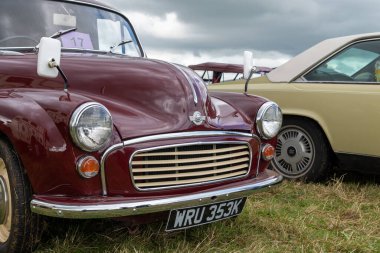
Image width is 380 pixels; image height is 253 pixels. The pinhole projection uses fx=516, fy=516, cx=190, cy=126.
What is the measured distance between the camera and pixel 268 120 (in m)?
3.34

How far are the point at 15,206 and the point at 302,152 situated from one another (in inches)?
110

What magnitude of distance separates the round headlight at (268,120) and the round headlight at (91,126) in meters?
1.13

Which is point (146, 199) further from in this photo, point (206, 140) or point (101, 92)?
point (101, 92)

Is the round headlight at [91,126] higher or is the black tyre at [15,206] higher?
the round headlight at [91,126]

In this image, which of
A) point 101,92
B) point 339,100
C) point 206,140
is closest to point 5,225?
point 101,92

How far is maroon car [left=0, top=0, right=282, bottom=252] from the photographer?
245 centimetres

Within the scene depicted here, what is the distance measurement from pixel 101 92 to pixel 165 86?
38cm

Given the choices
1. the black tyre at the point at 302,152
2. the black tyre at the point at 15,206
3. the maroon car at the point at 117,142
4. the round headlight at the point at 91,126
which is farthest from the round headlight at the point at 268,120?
the black tyre at the point at 15,206

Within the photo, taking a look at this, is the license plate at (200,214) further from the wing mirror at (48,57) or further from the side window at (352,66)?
the side window at (352,66)

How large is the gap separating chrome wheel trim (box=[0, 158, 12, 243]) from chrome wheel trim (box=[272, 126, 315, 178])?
265 centimetres

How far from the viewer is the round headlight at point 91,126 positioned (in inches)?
95.7

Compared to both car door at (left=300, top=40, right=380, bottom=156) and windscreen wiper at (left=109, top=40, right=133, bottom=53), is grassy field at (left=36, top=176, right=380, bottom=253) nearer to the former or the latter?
car door at (left=300, top=40, right=380, bottom=156)

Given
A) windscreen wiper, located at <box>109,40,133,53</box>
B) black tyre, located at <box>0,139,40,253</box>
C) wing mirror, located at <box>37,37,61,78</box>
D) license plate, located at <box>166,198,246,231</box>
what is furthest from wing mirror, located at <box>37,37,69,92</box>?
windscreen wiper, located at <box>109,40,133,53</box>

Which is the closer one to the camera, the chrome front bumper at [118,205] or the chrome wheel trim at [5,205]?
the chrome front bumper at [118,205]
